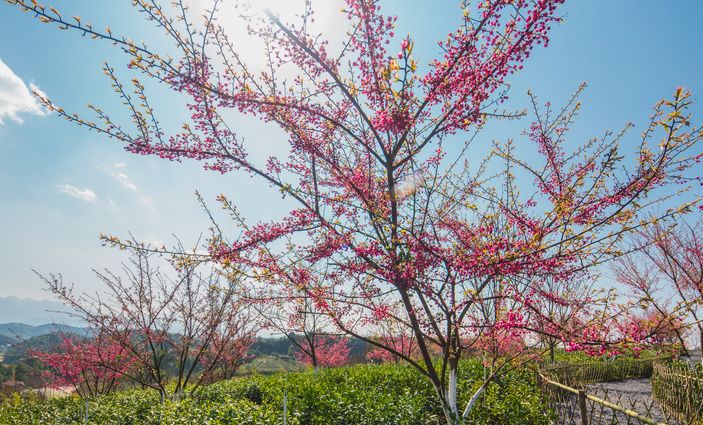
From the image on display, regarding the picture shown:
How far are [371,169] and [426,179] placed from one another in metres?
0.82

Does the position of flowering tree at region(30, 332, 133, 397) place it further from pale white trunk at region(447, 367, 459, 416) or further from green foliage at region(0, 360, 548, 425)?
pale white trunk at region(447, 367, 459, 416)

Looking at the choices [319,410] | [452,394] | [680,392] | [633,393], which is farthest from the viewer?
[633,393]

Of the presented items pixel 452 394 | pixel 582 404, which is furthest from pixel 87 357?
pixel 582 404

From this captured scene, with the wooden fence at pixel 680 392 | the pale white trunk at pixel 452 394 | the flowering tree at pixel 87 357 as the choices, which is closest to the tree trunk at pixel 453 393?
the pale white trunk at pixel 452 394

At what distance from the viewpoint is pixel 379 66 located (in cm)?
333

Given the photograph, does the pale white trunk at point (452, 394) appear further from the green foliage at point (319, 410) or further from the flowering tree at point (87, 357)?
the flowering tree at point (87, 357)

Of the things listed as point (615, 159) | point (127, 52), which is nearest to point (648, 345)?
point (615, 159)

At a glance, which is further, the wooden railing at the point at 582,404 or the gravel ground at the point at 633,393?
the gravel ground at the point at 633,393

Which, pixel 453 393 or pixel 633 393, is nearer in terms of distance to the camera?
pixel 453 393

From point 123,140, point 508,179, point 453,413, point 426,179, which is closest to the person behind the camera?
point 123,140

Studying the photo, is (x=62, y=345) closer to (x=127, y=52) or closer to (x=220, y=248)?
(x=220, y=248)

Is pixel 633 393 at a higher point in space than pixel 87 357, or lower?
lower

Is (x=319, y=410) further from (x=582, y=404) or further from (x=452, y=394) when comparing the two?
(x=582, y=404)

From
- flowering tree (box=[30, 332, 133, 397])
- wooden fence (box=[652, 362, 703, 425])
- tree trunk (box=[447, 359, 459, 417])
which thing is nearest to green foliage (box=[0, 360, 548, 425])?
flowering tree (box=[30, 332, 133, 397])
